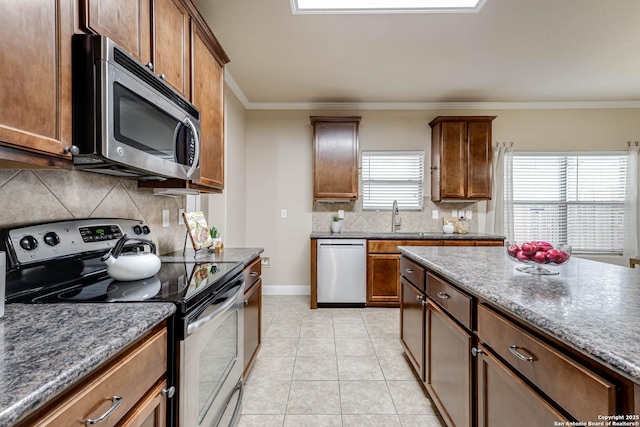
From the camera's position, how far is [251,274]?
202cm

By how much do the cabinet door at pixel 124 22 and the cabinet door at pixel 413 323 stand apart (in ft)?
6.41

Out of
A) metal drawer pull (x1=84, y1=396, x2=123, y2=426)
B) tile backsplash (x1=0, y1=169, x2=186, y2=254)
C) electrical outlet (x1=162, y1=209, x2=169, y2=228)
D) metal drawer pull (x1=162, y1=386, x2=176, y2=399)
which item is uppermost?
tile backsplash (x1=0, y1=169, x2=186, y2=254)

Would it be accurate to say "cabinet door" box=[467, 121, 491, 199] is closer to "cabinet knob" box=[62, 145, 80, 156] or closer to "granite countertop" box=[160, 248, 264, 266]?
"granite countertop" box=[160, 248, 264, 266]

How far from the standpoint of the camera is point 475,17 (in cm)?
227

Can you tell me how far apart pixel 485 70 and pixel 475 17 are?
105 cm

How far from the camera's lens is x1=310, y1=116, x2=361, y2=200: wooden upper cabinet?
3809 millimetres

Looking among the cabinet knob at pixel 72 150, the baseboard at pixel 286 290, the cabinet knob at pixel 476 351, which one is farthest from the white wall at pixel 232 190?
the cabinet knob at pixel 476 351

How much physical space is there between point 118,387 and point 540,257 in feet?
5.21

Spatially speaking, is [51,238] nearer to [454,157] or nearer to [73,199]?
[73,199]

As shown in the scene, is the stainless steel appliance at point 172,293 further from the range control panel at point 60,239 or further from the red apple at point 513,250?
the red apple at point 513,250

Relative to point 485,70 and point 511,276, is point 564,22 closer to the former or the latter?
point 485,70

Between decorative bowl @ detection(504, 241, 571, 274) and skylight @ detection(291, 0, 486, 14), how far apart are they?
70.9 inches

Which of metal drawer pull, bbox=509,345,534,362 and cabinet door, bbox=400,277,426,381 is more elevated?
metal drawer pull, bbox=509,345,534,362

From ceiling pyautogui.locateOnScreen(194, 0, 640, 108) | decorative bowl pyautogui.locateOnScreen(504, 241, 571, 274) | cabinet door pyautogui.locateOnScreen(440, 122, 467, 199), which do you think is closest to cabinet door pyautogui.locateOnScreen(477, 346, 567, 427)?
decorative bowl pyautogui.locateOnScreen(504, 241, 571, 274)
